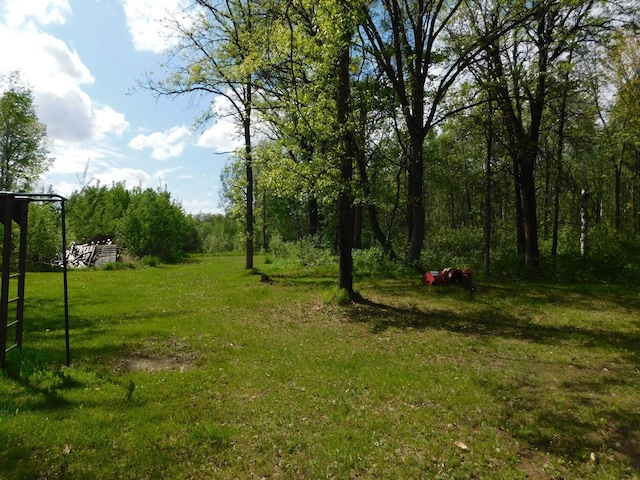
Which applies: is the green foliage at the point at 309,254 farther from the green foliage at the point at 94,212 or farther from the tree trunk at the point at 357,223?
the green foliage at the point at 94,212

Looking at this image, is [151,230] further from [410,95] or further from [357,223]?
[410,95]

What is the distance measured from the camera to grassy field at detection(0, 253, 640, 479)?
4273mm

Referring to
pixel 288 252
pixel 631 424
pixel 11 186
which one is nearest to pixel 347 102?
pixel 631 424

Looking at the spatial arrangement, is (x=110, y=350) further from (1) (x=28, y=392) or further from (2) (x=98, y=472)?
(2) (x=98, y=472)

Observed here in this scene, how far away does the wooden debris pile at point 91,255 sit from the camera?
104 ft

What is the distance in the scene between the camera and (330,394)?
20.0ft

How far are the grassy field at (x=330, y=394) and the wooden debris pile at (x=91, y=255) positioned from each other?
2223 centimetres

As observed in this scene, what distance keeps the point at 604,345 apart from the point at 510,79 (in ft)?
38.1

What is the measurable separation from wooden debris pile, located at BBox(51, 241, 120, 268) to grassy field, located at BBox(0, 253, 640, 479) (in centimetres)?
2223

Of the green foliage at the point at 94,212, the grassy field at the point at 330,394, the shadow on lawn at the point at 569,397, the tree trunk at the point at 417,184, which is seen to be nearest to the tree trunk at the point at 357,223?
the tree trunk at the point at 417,184

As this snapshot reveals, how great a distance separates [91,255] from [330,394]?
3291cm

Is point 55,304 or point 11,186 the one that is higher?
point 11,186

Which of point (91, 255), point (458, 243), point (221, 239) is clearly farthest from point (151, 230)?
point (221, 239)

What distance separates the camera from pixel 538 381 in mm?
6520
